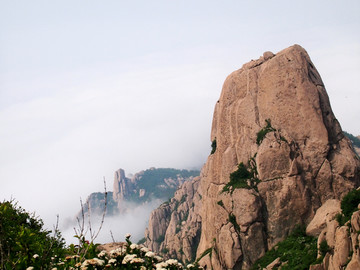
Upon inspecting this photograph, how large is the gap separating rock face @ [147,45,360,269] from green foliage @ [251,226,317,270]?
1860 millimetres

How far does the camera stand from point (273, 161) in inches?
2272

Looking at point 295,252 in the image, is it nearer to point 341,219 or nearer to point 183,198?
point 341,219

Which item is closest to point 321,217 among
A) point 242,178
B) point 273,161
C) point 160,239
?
point 273,161

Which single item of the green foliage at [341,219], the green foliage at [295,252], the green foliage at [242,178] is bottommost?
the green foliage at [295,252]

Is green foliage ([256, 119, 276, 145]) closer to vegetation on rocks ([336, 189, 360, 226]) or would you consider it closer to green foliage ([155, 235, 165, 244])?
vegetation on rocks ([336, 189, 360, 226])

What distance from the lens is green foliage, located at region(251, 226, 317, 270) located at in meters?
43.7

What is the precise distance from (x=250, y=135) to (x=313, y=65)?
1873 centimetres

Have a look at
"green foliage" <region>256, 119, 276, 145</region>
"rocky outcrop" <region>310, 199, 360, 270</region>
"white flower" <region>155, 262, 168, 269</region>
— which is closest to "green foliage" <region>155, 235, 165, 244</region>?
"green foliage" <region>256, 119, 276, 145</region>

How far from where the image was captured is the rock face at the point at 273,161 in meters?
56.2

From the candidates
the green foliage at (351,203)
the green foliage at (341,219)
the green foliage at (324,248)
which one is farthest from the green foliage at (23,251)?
the green foliage at (351,203)

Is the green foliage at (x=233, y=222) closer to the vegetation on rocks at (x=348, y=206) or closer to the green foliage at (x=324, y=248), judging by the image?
the green foliage at (x=324, y=248)

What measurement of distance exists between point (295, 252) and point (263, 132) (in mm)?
21198

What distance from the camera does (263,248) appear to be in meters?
56.2

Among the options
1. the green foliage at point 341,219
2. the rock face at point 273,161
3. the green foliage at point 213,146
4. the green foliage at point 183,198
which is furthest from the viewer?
the green foliage at point 183,198
